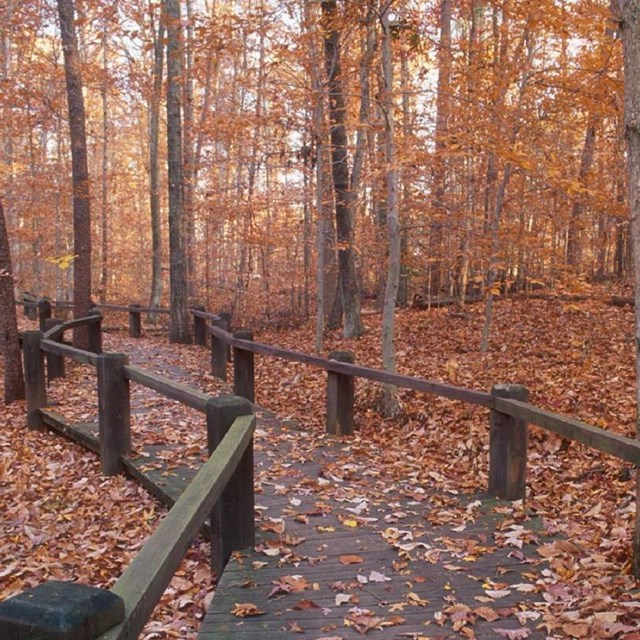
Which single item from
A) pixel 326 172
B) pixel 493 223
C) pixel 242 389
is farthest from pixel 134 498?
pixel 326 172

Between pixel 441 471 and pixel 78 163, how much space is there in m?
10.9

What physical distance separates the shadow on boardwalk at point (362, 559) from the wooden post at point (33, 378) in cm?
319

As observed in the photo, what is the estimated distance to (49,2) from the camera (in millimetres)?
14969

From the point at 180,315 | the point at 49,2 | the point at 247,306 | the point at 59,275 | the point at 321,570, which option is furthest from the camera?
the point at 59,275

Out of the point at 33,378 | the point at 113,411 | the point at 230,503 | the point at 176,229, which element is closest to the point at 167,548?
the point at 230,503

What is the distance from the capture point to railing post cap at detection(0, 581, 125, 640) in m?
1.74

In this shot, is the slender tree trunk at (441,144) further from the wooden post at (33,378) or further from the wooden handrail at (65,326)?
the wooden handrail at (65,326)

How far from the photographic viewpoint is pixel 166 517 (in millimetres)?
3070

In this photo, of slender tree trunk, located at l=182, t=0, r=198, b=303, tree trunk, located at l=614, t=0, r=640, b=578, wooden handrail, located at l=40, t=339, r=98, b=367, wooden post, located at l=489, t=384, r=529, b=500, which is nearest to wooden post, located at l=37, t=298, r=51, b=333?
slender tree trunk, located at l=182, t=0, r=198, b=303

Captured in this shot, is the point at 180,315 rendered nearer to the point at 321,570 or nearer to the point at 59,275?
the point at 321,570

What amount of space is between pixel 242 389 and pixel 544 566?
20.6ft

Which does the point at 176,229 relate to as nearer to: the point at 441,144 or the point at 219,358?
the point at 219,358

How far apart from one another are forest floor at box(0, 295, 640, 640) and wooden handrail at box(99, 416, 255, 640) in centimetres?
118

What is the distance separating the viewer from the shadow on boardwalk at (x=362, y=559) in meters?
3.71
